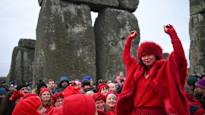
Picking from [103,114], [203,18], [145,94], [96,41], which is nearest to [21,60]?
[96,41]

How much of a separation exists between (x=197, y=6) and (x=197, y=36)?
87cm

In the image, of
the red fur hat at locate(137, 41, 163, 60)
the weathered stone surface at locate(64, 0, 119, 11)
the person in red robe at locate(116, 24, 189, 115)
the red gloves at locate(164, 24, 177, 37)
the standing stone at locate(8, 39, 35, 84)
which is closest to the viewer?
the person in red robe at locate(116, 24, 189, 115)

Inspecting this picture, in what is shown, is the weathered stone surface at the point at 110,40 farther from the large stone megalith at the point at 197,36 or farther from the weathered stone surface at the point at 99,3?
the large stone megalith at the point at 197,36

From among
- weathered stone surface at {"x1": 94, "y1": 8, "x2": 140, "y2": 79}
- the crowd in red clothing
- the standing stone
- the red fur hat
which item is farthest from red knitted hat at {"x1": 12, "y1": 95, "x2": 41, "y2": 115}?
the standing stone

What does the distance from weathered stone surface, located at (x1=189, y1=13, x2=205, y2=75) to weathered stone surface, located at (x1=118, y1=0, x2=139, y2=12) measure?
261 cm

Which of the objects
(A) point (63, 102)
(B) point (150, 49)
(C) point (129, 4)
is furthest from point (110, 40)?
(A) point (63, 102)

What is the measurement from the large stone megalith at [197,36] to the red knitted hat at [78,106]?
7.59 meters

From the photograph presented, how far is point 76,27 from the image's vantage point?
11086 mm

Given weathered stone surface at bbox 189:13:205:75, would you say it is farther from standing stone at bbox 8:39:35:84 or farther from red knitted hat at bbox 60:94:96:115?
standing stone at bbox 8:39:35:84

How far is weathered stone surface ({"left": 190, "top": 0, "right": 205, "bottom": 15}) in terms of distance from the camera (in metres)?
9.81

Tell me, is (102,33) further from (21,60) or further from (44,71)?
(21,60)

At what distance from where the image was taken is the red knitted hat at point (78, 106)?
98.0 inches

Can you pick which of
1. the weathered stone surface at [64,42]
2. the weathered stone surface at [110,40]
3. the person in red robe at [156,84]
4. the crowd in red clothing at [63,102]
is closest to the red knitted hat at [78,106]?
the crowd in red clothing at [63,102]

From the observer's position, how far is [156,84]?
12.3 feet
